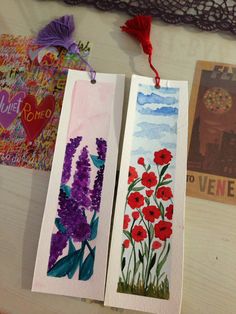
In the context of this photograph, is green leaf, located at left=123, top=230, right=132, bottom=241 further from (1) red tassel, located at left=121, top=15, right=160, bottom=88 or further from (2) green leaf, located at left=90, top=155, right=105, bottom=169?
(1) red tassel, located at left=121, top=15, right=160, bottom=88

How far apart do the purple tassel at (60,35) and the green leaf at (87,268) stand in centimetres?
34

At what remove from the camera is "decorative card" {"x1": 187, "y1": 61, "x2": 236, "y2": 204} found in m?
0.51

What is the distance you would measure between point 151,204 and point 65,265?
0.52 ft

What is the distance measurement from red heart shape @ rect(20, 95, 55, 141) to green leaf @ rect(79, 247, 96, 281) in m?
0.22

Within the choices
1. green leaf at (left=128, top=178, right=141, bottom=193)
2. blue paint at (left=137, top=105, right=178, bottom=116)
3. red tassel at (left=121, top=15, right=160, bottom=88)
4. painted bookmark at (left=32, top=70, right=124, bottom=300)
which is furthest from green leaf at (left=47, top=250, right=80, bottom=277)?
red tassel at (left=121, top=15, right=160, bottom=88)

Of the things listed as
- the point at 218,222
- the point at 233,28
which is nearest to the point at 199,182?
the point at 218,222

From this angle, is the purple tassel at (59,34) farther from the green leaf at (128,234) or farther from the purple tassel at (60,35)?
the green leaf at (128,234)

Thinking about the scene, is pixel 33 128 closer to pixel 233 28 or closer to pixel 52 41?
pixel 52 41

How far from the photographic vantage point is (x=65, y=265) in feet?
1.55

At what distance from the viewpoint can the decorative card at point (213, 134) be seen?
508 millimetres

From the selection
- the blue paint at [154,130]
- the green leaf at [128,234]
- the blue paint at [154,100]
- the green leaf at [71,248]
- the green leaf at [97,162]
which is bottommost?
the green leaf at [71,248]

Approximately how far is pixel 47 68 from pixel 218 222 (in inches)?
16.0

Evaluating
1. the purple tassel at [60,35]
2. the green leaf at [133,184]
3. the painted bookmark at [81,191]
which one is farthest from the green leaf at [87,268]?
the purple tassel at [60,35]

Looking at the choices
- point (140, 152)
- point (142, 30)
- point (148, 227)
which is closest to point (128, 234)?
point (148, 227)
